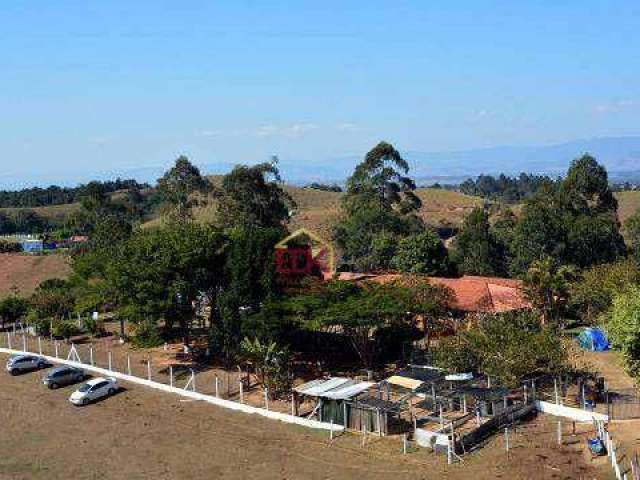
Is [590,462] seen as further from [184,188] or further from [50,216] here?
[50,216]

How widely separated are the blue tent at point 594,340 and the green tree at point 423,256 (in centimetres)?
1412

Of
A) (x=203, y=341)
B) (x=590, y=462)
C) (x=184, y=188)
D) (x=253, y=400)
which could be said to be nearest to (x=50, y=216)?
(x=184, y=188)

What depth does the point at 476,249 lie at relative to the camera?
5506 cm

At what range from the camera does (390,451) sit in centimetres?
2284

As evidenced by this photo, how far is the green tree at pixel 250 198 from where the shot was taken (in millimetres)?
58625

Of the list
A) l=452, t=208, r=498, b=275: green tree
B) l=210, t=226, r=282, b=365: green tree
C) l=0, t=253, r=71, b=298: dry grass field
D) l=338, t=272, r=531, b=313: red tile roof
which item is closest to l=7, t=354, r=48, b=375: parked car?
l=210, t=226, r=282, b=365: green tree

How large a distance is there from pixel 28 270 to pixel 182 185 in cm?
1703

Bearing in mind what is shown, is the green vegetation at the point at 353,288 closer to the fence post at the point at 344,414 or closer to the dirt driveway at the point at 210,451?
the dirt driveway at the point at 210,451

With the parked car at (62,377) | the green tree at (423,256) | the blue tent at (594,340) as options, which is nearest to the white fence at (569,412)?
the blue tent at (594,340)

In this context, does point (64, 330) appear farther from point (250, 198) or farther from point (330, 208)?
point (330, 208)

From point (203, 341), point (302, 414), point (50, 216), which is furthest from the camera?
point (50, 216)

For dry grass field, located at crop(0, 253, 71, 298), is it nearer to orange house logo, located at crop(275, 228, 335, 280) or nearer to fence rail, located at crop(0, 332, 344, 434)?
fence rail, located at crop(0, 332, 344, 434)

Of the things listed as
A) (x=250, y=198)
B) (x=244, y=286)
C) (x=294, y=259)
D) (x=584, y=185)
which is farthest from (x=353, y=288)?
(x=584, y=185)

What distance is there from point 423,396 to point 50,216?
121m
